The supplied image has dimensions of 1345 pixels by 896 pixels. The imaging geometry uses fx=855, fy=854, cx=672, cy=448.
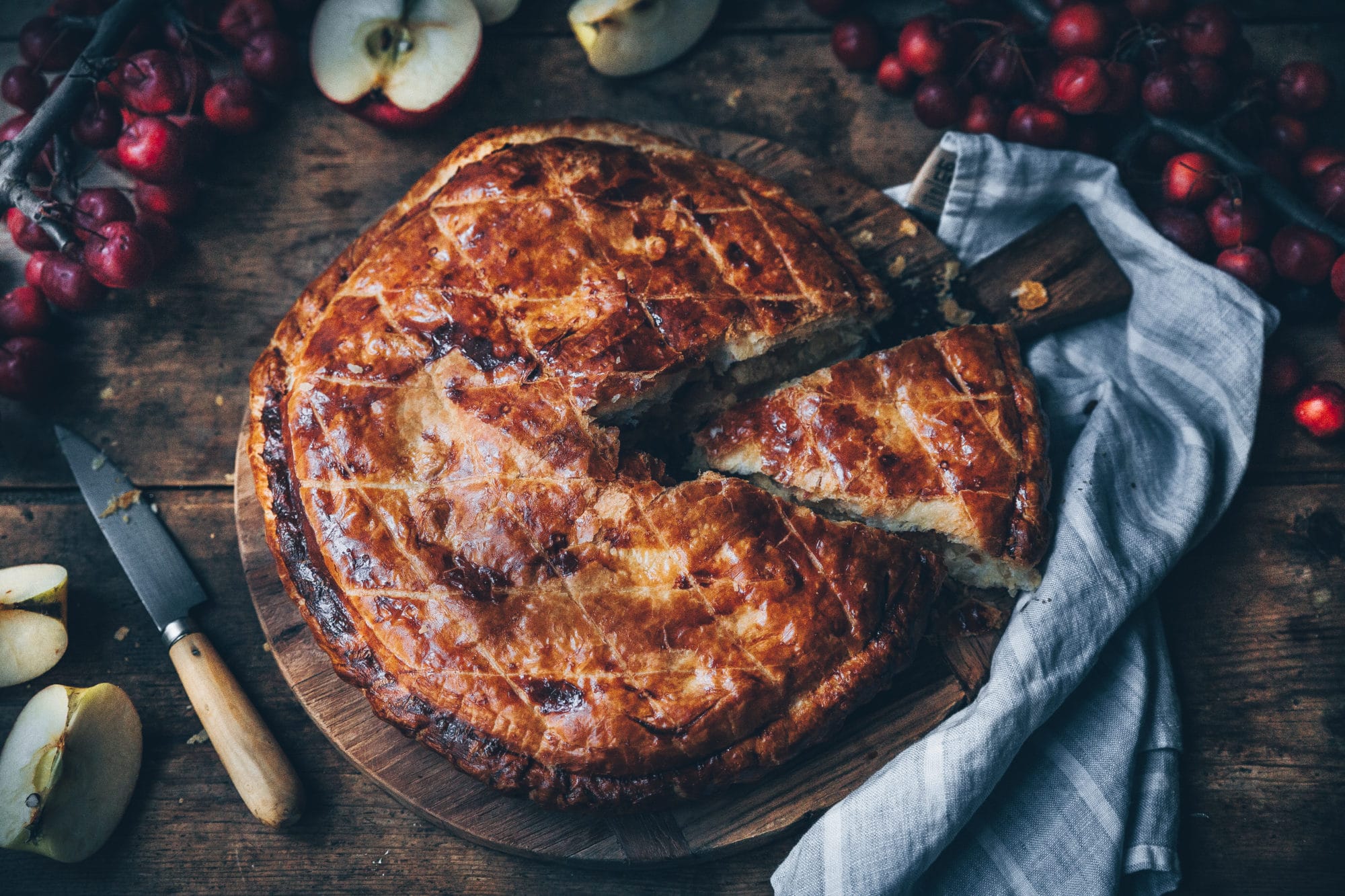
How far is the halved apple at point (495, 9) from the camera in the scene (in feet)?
10.8

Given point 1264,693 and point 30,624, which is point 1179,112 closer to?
point 1264,693

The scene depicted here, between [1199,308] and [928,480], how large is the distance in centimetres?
120

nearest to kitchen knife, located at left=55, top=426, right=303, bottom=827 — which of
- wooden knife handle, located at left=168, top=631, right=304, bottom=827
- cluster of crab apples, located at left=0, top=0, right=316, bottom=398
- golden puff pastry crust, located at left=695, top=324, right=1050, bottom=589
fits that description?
wooden knife handle, located at left=168, top=631, right=304, bottom=827

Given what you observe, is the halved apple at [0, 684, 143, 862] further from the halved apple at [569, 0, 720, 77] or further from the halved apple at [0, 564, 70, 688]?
the halved apple at [569, 0, 720, 77]

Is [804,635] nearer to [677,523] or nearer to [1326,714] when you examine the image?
[677,523]

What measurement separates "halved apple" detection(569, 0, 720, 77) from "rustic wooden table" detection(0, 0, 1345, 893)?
0.28 ft

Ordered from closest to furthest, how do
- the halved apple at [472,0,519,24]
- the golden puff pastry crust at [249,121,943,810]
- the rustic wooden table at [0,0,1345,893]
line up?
the golden puff pastry crust at [249,121,943,810] → the rustic wooden table at [0,0,1345,893] → the halved apple at [472,0,519,24]

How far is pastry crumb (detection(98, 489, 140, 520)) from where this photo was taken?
300cm

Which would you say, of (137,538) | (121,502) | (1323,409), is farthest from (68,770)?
(1323,409)

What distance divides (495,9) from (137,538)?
2.36 metres

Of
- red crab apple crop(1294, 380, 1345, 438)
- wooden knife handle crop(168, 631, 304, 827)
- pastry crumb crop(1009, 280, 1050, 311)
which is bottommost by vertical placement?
wooden knife handle crop(168, 631, 304, 827)

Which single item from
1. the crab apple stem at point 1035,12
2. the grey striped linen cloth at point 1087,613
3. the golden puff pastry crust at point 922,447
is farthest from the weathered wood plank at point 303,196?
the golden puff pastry crust at point 922,447

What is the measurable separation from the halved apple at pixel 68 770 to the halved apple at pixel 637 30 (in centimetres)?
284

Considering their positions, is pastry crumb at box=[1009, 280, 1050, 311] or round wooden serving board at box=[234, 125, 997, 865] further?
pastry crumb at box=[1009, 280, 1050, 311]
